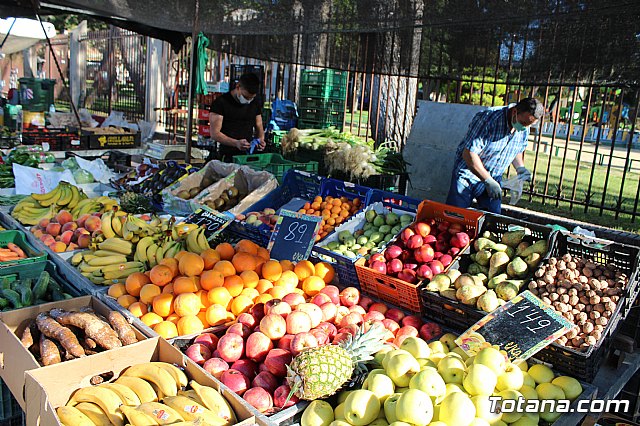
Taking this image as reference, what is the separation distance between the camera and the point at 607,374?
2.79 meters

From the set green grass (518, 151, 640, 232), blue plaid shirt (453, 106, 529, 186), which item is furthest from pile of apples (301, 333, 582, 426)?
green grass (518, 151, 640, 232)

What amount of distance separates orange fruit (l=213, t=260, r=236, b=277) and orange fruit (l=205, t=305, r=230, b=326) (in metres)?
0.31

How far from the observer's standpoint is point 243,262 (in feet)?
10.9

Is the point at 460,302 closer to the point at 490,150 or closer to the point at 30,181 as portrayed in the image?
the point at 490,150

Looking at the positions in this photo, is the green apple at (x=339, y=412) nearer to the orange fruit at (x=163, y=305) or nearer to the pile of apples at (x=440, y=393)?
the pile of apples at (x=440, y=393)

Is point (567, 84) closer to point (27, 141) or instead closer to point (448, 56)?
point (448, 56)

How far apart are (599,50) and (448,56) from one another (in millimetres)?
1351

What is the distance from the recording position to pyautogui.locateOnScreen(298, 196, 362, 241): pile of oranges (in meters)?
4.27

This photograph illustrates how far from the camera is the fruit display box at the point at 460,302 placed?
2865mm

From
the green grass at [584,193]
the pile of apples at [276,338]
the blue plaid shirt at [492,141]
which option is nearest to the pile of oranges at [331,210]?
the pile of apples at [276,338]

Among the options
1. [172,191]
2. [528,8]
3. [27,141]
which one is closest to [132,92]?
[27,141]

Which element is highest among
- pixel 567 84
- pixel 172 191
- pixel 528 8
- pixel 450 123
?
pixel 528 8

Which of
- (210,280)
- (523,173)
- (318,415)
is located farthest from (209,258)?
(523,173)

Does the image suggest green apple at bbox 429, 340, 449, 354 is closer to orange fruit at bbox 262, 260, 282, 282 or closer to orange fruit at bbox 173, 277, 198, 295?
orange fruit at bbox 262, 260, 282, 282
